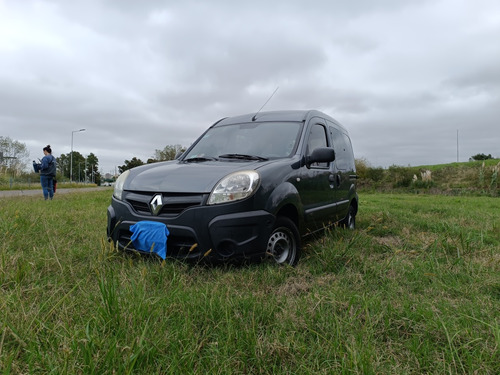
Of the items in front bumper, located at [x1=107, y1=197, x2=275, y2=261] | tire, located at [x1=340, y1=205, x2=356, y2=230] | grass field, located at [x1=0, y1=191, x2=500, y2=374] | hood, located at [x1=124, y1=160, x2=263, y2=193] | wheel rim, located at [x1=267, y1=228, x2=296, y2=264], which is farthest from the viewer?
tire, located at [x1=340, y1=205, x2=356, y2=230]

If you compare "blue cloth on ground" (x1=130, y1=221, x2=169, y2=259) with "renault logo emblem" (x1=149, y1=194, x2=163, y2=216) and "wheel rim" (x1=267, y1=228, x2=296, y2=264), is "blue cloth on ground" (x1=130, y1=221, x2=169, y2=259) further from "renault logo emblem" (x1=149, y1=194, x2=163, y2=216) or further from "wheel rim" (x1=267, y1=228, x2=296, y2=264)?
"wheel rim" (x1=267, y1=228, x2=296, y2=264)

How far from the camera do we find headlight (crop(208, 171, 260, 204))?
2596mm

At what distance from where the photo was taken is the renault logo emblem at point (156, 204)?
2.69 metres

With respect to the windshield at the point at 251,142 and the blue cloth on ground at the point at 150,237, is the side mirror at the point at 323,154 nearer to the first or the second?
the windshield at the point at 251,142

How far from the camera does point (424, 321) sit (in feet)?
6.10

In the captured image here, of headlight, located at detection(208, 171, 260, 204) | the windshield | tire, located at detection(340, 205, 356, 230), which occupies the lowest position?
tire, located at detection(340, 205, 356, 230)

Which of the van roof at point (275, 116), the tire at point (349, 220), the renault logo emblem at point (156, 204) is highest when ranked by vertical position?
the van roof at point (275, 116)

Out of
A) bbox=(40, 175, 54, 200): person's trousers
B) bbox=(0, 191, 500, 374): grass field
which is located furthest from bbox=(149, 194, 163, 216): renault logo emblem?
bbox=(40, 175, 54, 200): person's trousers

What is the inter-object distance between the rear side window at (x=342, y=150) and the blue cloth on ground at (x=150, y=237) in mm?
2746

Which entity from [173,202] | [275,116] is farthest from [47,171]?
[173,202]

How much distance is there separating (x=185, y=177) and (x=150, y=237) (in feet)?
1.90

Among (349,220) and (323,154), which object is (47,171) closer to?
(349,220)

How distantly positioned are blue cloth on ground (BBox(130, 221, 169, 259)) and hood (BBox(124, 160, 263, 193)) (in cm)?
31

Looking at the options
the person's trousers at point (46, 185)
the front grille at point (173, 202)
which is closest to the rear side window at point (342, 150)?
the front grille at point (173, 202)
